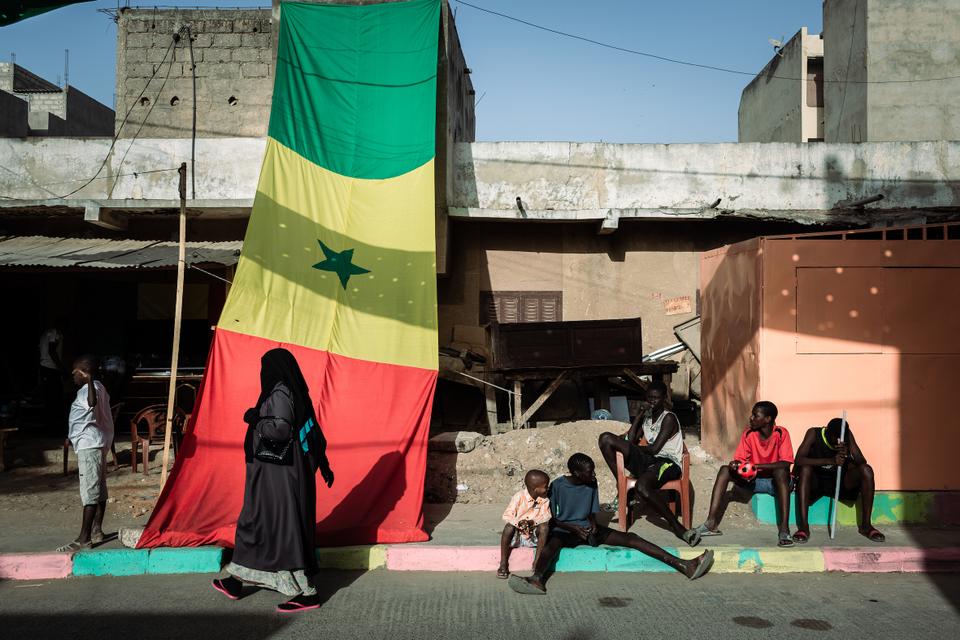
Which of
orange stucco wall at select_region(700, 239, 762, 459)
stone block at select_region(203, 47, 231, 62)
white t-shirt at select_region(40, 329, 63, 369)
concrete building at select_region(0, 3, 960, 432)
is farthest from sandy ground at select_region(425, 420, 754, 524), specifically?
stone block at select_region(203, 47, 231, 62)

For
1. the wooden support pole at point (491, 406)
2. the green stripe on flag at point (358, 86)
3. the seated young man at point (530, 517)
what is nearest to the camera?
the seated young man at point (530, 517)

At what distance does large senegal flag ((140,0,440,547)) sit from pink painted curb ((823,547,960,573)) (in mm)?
3122

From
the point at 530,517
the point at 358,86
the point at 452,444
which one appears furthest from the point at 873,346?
the point at 358,86

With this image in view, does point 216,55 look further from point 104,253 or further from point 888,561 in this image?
point 888,561

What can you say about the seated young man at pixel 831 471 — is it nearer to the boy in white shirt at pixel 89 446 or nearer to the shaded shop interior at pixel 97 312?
the boy in white shirt at pixel 89 446

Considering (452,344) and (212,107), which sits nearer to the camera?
(452,344)

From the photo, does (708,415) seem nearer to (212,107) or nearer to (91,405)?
A: (91,405)

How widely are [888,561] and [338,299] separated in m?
4.93

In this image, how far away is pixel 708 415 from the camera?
362 inches

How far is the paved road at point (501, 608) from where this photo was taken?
4.38 m

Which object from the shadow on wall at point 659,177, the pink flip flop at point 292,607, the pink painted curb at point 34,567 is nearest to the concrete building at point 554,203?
the shadow on wall at point 659,177

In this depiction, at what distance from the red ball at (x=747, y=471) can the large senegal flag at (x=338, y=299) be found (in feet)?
8.65

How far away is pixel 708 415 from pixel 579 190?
4567 mm

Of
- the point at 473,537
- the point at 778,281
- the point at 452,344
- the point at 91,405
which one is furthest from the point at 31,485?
the point at 778,281
